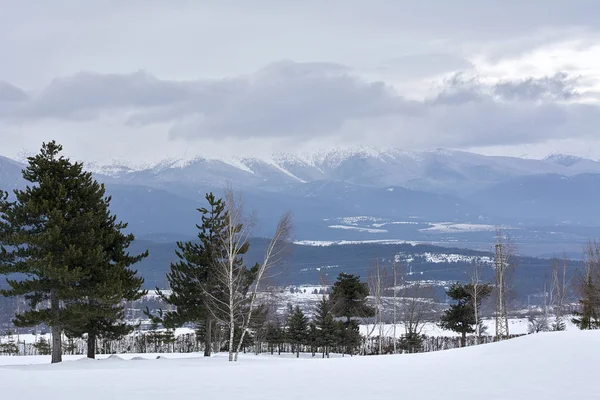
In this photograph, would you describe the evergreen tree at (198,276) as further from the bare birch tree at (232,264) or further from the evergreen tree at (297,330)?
the evergreen tree at (297,330)

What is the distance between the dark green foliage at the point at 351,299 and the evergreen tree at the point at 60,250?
29.5 meters

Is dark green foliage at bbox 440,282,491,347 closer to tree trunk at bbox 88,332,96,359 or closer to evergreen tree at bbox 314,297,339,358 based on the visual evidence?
evergreen tree at bbox 314,297,339,358

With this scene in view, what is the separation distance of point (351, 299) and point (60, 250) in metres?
34.8

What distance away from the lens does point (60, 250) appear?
1282 inches

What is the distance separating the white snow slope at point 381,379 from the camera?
54.1 ft

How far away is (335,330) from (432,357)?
35009mm

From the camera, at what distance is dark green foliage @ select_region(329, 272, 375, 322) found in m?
61.2

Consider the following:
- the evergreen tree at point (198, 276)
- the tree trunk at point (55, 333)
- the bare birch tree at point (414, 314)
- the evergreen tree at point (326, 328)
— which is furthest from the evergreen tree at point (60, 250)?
the bare birch tree at point (414, 314)

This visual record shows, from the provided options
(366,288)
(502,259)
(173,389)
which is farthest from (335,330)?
(173,389)

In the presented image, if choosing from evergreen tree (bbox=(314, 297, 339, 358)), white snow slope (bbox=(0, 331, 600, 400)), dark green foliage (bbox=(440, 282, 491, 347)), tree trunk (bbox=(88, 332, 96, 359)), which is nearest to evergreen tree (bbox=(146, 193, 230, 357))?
tree trunk (bbox=(88, 332, 96, 359))

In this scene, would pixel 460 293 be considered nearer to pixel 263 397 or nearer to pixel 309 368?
pixel 309 368

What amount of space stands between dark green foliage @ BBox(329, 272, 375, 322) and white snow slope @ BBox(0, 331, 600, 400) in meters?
36.7

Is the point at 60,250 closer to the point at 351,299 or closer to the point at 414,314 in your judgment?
the point at 351,299

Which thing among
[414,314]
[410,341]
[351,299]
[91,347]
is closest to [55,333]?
[91,347]
